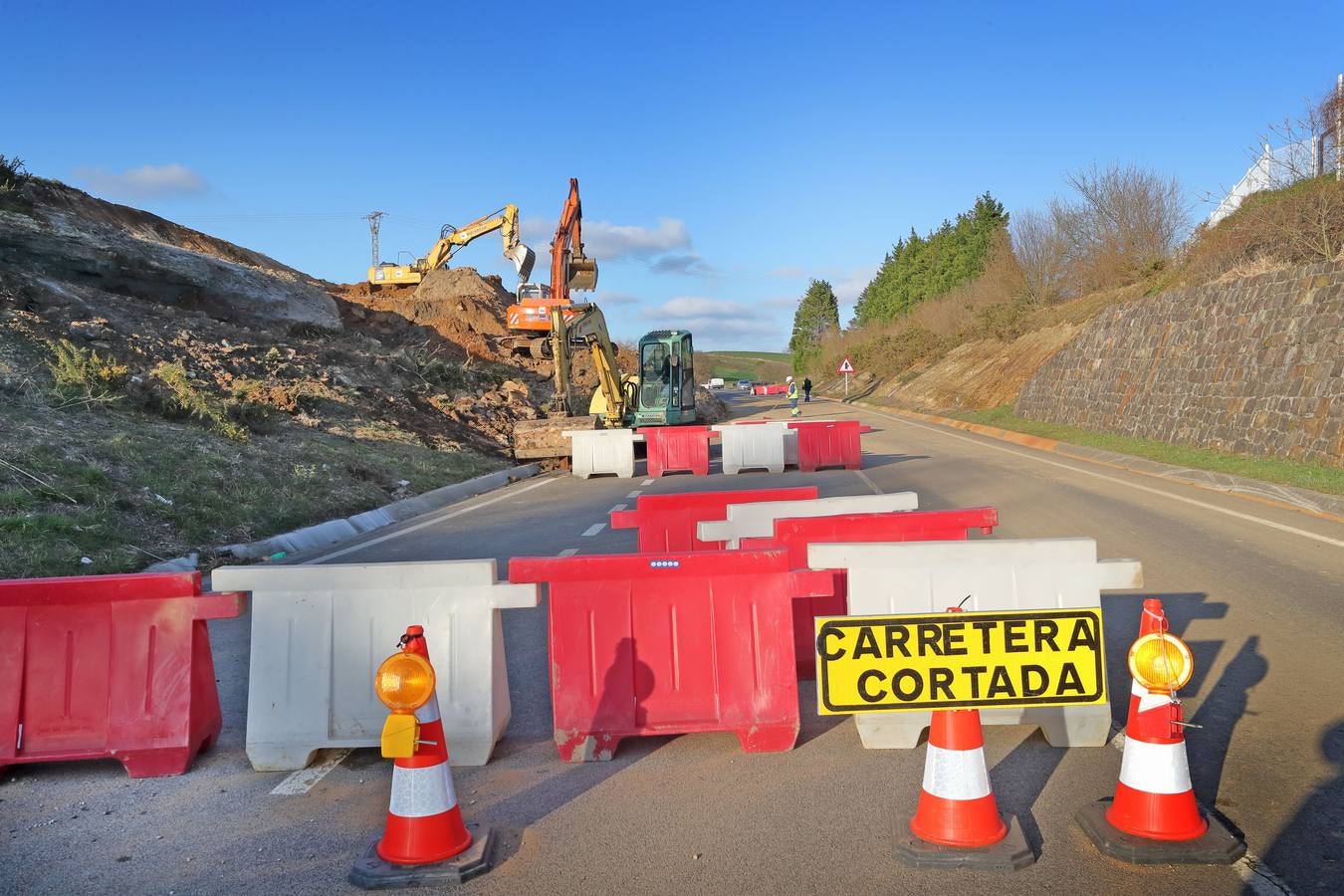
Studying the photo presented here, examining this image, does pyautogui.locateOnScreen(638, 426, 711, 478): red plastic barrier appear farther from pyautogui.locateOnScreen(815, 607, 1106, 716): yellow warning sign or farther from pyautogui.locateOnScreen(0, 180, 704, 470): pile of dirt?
pyautogui.locateOnScreen(815, 607, 1106, 716): yellow warning sign

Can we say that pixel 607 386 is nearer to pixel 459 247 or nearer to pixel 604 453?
pixel 604 453

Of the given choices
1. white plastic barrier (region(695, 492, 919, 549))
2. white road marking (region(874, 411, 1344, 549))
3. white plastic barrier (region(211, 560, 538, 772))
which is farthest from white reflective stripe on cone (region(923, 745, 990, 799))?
white road marking (region(874, 411, 1344, 549))

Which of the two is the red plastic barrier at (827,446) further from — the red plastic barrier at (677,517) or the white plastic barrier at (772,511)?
the white plastic barrier at (772,511)

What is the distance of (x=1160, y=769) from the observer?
399 cm

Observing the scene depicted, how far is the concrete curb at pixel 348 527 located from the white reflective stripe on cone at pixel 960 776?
8.77m

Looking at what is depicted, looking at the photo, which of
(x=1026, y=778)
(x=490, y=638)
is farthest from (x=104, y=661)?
(x=1026, y=778)

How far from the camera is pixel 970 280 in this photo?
7169 centimetres

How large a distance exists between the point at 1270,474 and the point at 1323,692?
11513mm

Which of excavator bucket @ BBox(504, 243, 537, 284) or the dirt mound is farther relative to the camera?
the dirt mound

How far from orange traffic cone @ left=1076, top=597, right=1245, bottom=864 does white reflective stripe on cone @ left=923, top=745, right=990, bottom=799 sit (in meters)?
0.48

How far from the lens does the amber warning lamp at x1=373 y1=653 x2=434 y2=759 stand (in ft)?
13.1

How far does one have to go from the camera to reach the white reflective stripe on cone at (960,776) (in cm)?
399

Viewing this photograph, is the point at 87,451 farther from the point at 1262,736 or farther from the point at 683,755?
the point at 1262,736

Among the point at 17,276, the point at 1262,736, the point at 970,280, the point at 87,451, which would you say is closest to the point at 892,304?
the point at 970,280
